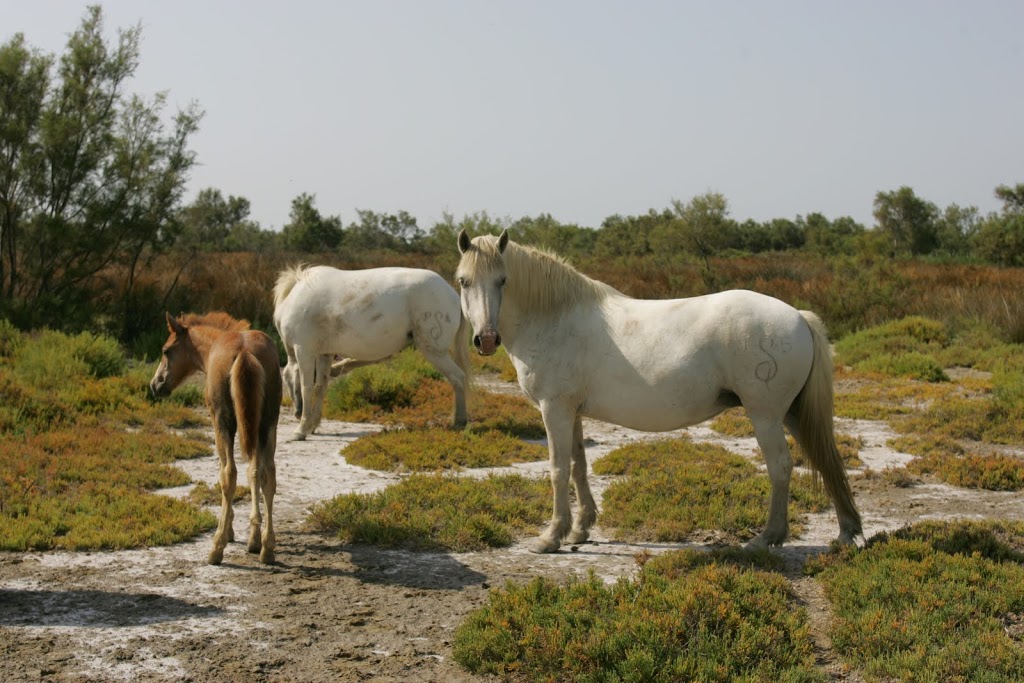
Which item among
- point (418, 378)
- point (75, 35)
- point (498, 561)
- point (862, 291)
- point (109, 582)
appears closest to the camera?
point (109, 582)

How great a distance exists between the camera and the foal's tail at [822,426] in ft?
19.5

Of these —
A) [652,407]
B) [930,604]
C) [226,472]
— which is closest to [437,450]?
[226,472]

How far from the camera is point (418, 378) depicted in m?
13.1

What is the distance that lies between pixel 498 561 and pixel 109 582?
254 centimetres

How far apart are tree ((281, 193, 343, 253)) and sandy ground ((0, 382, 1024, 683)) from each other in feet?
123

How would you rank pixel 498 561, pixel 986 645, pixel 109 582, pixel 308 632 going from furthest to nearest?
pixel 498 561 < pixel 109 582 < pixel 308 632 < pixel 986 645

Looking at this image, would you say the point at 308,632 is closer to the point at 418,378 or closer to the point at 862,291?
the point at 418,378

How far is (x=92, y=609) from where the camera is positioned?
17.2 ft

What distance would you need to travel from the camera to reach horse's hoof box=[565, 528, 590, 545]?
21.7 feet

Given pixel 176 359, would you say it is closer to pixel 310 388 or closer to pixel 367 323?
pixel 310 388

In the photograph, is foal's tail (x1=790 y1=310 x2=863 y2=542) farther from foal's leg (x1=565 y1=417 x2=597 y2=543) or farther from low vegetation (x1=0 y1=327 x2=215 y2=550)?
low vegetation (x1=0 y1=327 x2=215 y2=550)

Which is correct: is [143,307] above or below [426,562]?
above

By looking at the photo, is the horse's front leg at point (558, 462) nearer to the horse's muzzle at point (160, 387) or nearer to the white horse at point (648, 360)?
the white horse at point (648, 360)

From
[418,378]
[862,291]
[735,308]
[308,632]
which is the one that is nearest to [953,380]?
[862,291]
